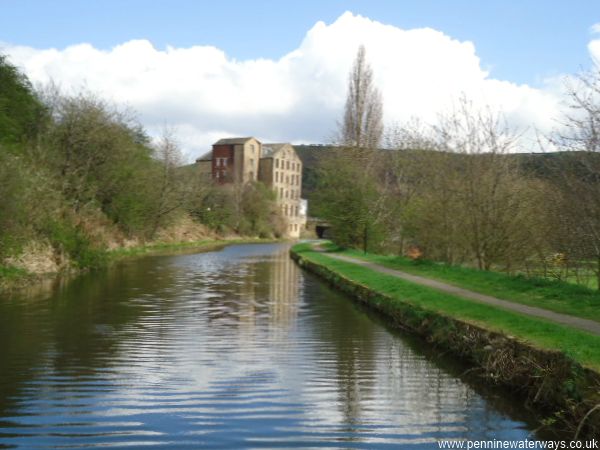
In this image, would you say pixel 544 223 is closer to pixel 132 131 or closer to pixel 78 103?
pixel 78 103

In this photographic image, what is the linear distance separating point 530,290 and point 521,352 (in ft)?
23.0

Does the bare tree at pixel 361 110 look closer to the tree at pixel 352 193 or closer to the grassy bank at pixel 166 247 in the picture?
the tree at pixel 352 193

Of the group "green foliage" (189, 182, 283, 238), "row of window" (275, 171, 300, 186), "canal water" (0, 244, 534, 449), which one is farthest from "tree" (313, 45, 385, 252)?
"row of window" (275, 171, 300, 186)

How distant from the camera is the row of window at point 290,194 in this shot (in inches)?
3748

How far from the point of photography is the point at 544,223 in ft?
59.0

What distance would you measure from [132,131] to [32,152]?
1347 cm

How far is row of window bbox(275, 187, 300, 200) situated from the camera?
9519cm

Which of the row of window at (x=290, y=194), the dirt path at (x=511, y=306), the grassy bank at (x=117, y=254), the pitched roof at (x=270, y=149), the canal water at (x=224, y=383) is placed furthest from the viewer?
the row of window at (x=290, y=194)

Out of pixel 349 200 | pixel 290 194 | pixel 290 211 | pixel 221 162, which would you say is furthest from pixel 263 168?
pixel 349 200

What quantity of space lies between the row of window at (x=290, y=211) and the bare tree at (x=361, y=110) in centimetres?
4481

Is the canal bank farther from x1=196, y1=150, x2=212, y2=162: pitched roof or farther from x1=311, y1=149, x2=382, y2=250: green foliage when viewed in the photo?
x1=196, y1=150, x2=212, y2=162: pitched roof

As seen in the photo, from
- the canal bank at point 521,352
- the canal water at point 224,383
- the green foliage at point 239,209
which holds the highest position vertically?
the green foliage at point 239,209

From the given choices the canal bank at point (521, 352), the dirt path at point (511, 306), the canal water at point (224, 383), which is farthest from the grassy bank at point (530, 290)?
the canal water at point (224, 383)

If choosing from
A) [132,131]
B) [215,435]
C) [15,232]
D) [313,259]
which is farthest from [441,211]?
[132,131]
